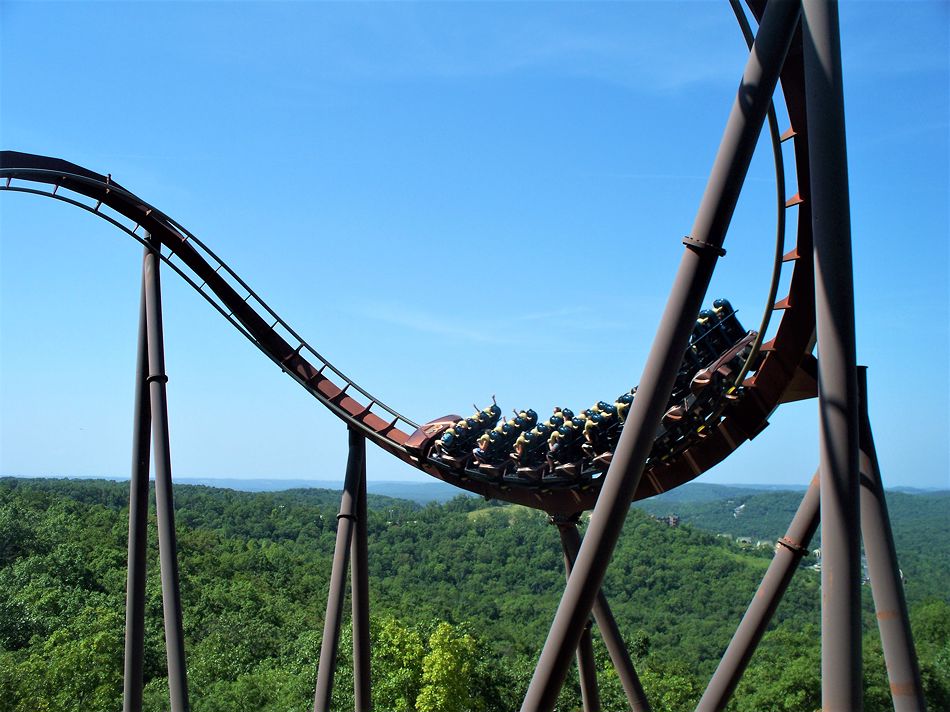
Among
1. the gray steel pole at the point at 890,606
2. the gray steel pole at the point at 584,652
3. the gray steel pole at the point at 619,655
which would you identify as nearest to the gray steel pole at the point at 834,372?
the gray steel pole at the point at 890,606

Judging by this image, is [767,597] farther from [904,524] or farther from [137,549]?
[904,524]

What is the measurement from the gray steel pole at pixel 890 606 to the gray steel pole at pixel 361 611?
546 centimetres

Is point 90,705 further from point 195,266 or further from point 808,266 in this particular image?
point 808,266

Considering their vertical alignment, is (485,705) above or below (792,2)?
below

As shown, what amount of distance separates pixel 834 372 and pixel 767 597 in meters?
2.76

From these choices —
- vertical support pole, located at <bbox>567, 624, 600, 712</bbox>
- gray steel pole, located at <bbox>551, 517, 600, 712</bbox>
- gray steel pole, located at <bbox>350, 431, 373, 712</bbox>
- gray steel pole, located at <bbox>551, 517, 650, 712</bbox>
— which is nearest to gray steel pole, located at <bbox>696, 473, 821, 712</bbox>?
gray steel pole, located at <bbox>551, 517, 650, 712</bbox>

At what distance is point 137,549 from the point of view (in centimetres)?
939

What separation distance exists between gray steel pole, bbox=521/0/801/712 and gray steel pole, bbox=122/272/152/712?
5.87 meters

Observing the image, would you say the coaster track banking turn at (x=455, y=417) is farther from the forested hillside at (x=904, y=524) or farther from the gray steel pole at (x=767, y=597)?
the forested hillside at (x=904, y=524)

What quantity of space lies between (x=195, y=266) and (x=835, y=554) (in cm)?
809

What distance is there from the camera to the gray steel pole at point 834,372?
4305mm

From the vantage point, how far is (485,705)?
2245 centimetres

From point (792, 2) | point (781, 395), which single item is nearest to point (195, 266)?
point (781, 395)

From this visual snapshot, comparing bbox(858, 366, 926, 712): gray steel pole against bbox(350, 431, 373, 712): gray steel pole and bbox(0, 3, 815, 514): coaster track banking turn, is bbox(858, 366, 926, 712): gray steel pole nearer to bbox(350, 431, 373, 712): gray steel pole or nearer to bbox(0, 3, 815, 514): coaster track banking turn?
bbox(0, 3, 815, 514): coaster track banking turn
